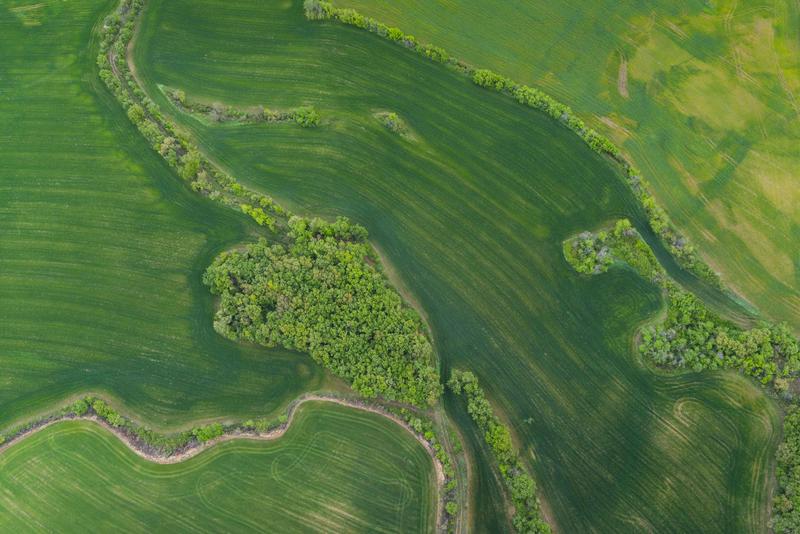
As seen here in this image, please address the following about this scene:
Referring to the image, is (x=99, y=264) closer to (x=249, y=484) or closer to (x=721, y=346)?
(x=249, y=484)

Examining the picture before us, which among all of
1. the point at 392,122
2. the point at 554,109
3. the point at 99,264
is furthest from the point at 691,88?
the point at 99,264

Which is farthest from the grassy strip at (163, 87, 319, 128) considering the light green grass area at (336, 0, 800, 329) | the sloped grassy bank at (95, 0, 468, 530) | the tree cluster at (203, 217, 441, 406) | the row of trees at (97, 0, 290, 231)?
the light green grass area at (336, 0, 800, 329)

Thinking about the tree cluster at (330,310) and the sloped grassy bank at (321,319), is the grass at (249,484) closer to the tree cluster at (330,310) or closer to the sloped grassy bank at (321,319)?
the sloped grassy bank at (321,319)

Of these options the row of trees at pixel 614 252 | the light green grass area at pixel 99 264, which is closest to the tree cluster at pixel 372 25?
the row of trees at pixel 614 252

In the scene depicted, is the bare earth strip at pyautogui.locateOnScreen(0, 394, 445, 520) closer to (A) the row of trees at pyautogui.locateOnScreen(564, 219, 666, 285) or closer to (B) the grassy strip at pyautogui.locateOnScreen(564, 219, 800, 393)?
(B) the grassy strip at pyautogui.locateOnScreen(564, 219, 800, 393)

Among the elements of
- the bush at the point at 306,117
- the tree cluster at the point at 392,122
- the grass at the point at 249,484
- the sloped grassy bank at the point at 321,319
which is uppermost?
the tree cluster at the point at 392,122

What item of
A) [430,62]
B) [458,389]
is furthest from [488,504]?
[430,62]
